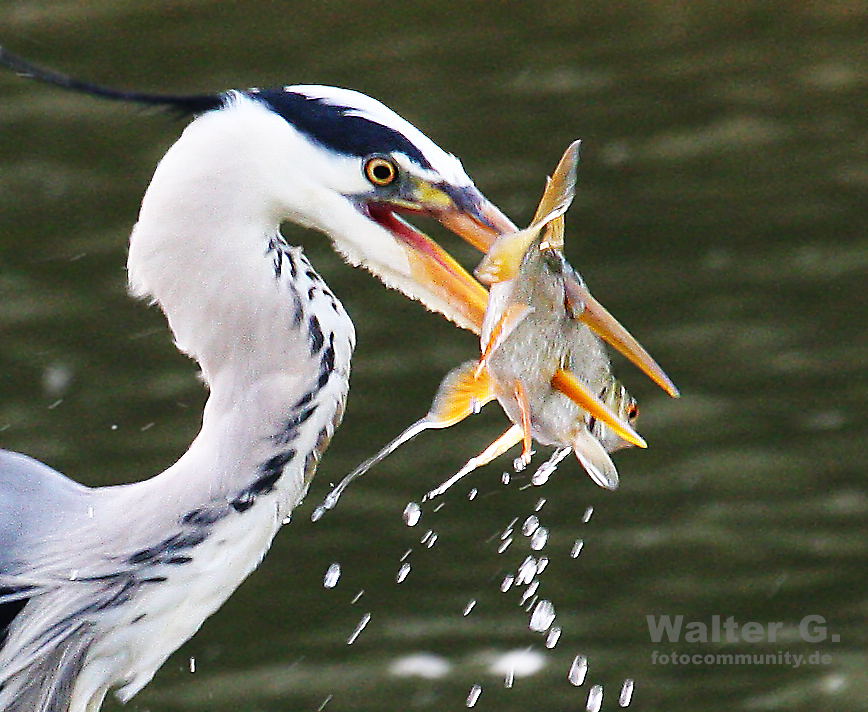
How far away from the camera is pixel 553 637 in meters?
5.14

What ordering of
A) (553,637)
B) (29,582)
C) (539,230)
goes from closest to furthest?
1. (539,230)
2. (29,582)
3. (553,637)

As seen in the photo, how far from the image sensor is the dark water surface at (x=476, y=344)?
5430 millimetres

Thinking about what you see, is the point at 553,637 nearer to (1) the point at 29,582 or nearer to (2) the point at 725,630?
(2) the point at 725,630

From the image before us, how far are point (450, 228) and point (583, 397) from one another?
0.40 m

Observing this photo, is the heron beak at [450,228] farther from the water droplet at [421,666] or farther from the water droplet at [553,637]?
the water droplet at [421,666]

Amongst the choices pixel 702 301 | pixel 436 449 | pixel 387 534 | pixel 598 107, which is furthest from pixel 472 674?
pixel 598 107

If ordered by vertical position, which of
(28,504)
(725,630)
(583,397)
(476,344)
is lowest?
(28,504)

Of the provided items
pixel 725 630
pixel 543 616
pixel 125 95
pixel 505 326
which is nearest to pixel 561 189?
pixel 505 326

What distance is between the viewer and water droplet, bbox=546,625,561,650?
5.04m

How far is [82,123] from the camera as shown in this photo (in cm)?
732

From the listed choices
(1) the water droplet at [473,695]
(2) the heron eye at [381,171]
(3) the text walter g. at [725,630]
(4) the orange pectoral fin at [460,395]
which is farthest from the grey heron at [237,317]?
(3) the text walter g. at [725,630]

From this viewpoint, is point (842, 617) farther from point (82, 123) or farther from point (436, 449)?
point (82, 123)

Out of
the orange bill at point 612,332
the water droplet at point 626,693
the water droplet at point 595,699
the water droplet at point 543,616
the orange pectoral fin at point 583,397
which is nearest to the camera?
the orange pectoral fin at point 583,397

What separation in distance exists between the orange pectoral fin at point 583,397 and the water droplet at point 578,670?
2.01 meters
